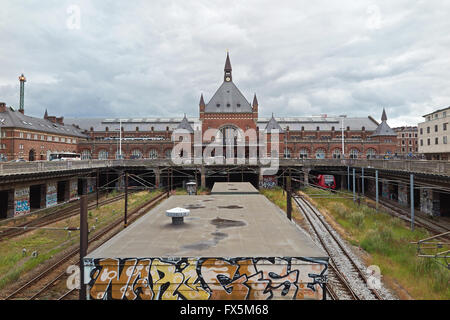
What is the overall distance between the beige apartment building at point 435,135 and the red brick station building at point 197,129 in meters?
6.16

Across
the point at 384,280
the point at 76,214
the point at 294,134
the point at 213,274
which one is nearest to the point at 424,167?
the point at 384,280

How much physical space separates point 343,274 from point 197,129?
57424mm

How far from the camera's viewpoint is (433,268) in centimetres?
1391

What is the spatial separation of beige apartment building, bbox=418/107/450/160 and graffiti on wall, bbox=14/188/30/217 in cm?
7334

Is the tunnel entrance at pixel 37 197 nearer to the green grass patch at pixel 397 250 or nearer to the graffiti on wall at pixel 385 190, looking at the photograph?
the green grass patch at pixel 397 250

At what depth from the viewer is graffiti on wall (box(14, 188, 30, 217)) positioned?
1069 inches

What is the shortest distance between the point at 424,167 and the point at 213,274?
22.6 meters

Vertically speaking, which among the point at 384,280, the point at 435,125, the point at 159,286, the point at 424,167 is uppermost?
the point at 435,125

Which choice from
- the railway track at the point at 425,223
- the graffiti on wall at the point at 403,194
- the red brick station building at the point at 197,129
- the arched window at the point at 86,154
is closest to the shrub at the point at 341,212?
the railway track at the point at 425,223

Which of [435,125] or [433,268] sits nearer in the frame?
[433,268]

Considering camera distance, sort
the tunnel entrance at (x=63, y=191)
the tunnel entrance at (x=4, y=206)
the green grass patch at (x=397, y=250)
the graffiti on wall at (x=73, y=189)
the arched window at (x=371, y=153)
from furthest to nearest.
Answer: the arched window at (x=371, y=153)
the graffiti on wall at (x=73, y=189)
the tunnel entrance at (x=63, y=191)
the tunnel entrance at (x=4, y=206)
the green grass patch at (x=397, y=250)

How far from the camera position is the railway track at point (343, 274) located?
12414 millimetres

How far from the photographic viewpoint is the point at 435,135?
61.4 meters

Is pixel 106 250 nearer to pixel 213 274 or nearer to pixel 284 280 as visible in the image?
pixel 213 274
